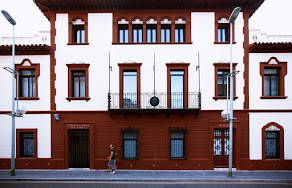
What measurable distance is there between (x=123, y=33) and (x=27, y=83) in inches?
269

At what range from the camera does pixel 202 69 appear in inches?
593

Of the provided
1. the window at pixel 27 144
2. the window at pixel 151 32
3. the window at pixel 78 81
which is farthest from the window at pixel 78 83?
the window at pixel 151 32

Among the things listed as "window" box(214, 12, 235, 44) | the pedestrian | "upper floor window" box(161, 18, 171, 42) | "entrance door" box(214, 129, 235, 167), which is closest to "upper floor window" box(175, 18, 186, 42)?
"upper floor window" box(161, 18, 171, 42)

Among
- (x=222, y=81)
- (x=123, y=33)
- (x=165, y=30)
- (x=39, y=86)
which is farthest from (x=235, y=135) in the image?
(x=39, y=86)

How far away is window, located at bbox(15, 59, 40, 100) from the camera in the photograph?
50.1 ft

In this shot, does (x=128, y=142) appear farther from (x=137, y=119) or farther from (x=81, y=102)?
(x=81, y=102)

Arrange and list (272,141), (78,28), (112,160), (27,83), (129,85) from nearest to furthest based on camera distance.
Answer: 1. (112,160)
2. (272,141)
3. (129,85)
4. (27,83)
5. (78,28)

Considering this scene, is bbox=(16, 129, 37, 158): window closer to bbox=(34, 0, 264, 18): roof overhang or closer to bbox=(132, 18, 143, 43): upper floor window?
bbox=(34, 0, 264, 18): roof overhang

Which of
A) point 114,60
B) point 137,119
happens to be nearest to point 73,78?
point 114,60

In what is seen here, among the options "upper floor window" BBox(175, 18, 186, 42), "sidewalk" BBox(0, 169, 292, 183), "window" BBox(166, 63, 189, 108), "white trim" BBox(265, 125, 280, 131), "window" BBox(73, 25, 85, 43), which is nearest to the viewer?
"sidewalk" BBox(0, 169, 292, 183)

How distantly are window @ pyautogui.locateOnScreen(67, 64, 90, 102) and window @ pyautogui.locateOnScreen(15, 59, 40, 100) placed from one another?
2.23 meters

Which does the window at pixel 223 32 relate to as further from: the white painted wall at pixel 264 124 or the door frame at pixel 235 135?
the door frame at pixel 235 135

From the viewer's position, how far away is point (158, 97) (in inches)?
588

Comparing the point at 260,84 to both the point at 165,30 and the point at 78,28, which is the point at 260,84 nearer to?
the point at 165,30
